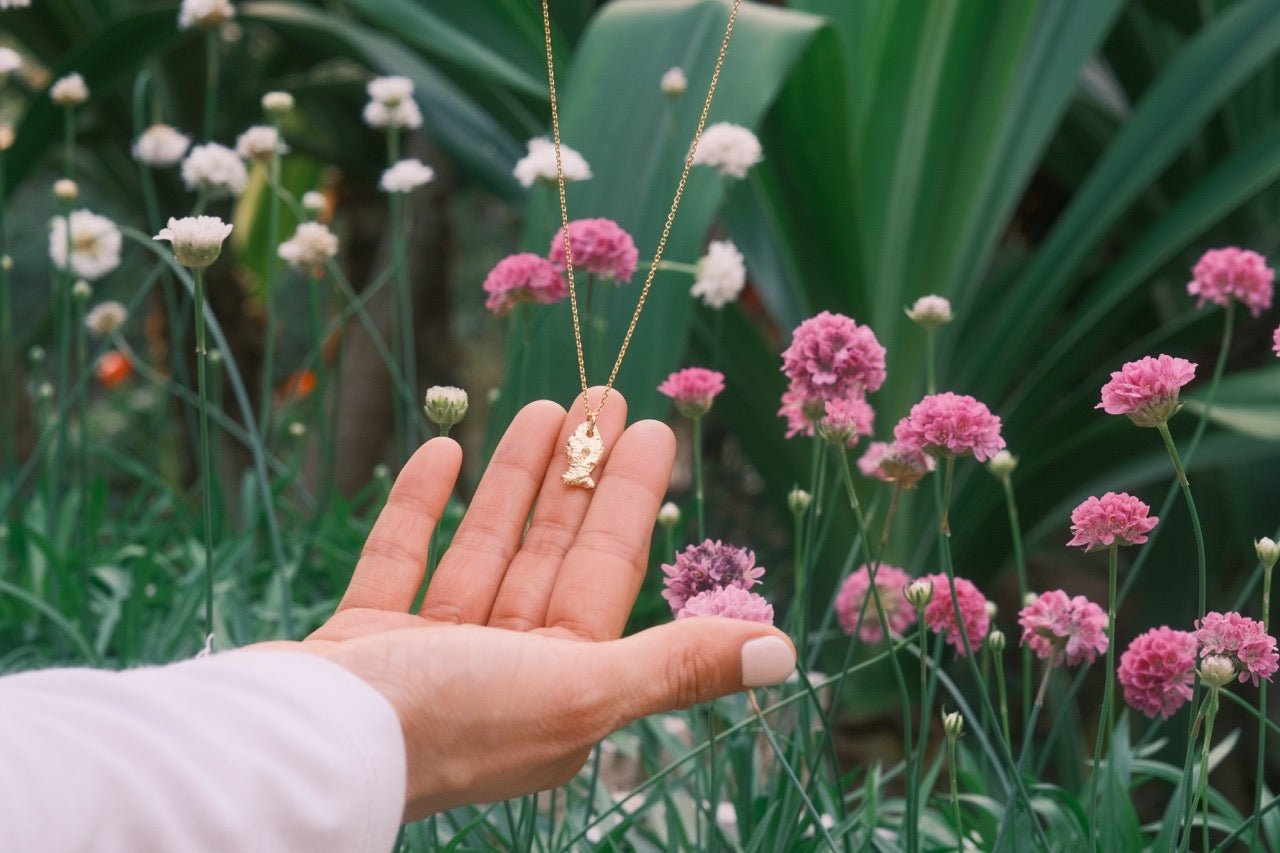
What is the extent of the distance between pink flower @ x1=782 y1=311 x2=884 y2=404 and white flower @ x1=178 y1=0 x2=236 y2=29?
76 cm

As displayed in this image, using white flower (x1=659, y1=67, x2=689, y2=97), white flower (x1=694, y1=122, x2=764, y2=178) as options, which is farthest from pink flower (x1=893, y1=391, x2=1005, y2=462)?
white flower (x1=659, y1=67, x2=689, y2=97)

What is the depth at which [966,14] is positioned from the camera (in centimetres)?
134

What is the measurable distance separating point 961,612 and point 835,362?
162 mm

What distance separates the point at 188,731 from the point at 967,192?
1.15 m

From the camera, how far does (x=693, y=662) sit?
479 millimetres

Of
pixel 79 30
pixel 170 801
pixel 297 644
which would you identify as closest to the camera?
pixel 170 801

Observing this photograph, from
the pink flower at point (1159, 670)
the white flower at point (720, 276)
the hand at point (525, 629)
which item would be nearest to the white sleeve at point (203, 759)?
the hand at point (525, 629)

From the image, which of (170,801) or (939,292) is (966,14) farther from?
(170,801)

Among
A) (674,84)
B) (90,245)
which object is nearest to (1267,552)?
(674,84)

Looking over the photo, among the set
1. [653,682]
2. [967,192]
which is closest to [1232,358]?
[967,192]

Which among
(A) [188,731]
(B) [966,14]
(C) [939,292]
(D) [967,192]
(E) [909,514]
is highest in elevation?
(B) [966,14]

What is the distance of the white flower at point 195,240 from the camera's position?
21.4 inches

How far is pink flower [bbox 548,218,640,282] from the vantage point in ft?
2.64

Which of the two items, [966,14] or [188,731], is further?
[966,14]
